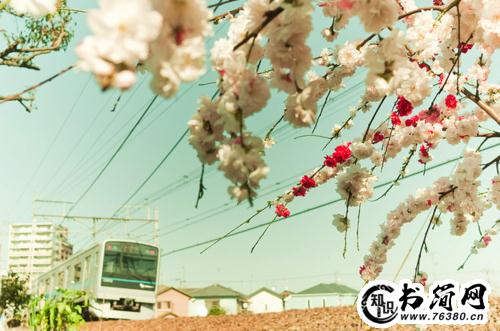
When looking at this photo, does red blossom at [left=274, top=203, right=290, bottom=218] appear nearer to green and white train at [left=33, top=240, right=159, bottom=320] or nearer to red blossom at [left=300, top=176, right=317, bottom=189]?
red blossom at [left=300, top=176, right=317, bottom=189]

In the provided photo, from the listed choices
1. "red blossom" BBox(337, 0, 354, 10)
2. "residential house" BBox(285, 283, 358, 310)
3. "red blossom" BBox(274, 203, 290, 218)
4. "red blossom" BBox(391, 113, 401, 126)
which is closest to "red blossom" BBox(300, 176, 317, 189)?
"red blossom" BBox(274, 203, 290, 218)

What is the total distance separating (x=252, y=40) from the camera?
1.39 m

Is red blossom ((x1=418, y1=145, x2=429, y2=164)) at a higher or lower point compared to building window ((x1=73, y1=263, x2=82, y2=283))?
lower

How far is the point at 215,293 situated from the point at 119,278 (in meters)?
40.8

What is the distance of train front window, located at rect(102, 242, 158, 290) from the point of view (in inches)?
538

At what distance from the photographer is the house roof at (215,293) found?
53125mm

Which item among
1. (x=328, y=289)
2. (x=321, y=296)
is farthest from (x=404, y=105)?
(x=328, y=289)

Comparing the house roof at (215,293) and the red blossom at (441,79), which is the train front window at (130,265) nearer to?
the red blossom at (441,79)

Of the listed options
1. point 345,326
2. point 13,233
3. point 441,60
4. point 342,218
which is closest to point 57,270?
point 345,326

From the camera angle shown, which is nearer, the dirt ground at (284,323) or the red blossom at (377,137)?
the red blossom at (377,137)

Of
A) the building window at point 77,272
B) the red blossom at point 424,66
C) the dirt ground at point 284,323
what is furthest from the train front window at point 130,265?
the red blossom at point 424,66

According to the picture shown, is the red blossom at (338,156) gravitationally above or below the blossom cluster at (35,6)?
above

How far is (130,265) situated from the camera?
14391 millimetres

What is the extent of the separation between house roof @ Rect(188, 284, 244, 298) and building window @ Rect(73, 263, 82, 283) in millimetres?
38684
